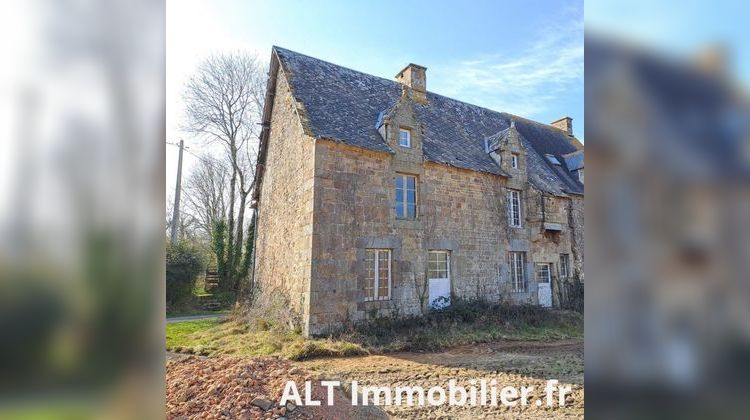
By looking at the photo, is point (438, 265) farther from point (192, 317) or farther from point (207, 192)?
point (207, 192)

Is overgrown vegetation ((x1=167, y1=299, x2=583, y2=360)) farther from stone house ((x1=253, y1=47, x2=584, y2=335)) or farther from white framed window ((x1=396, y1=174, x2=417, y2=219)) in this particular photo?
white framed window ((x1=396, y1=174, x2=417, y2=219))

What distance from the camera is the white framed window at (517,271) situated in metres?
13.5

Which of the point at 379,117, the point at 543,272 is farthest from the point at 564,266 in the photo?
the point at 379,117

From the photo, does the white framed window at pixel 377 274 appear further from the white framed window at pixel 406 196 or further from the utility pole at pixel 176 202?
the utility pole at pixel 176 202

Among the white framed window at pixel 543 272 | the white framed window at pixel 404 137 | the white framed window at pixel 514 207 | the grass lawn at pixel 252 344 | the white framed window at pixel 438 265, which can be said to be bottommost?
the grass lawn at pixel 252 344

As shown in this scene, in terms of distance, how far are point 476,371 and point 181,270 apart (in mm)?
13201

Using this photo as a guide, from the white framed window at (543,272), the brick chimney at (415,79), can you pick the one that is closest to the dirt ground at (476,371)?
the white framed window at (543,272)

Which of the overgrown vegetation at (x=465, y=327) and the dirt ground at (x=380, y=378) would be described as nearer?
the dirt ground at (x=380, y=378)

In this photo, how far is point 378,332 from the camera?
32.1ft

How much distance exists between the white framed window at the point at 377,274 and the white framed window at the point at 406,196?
131 cm
